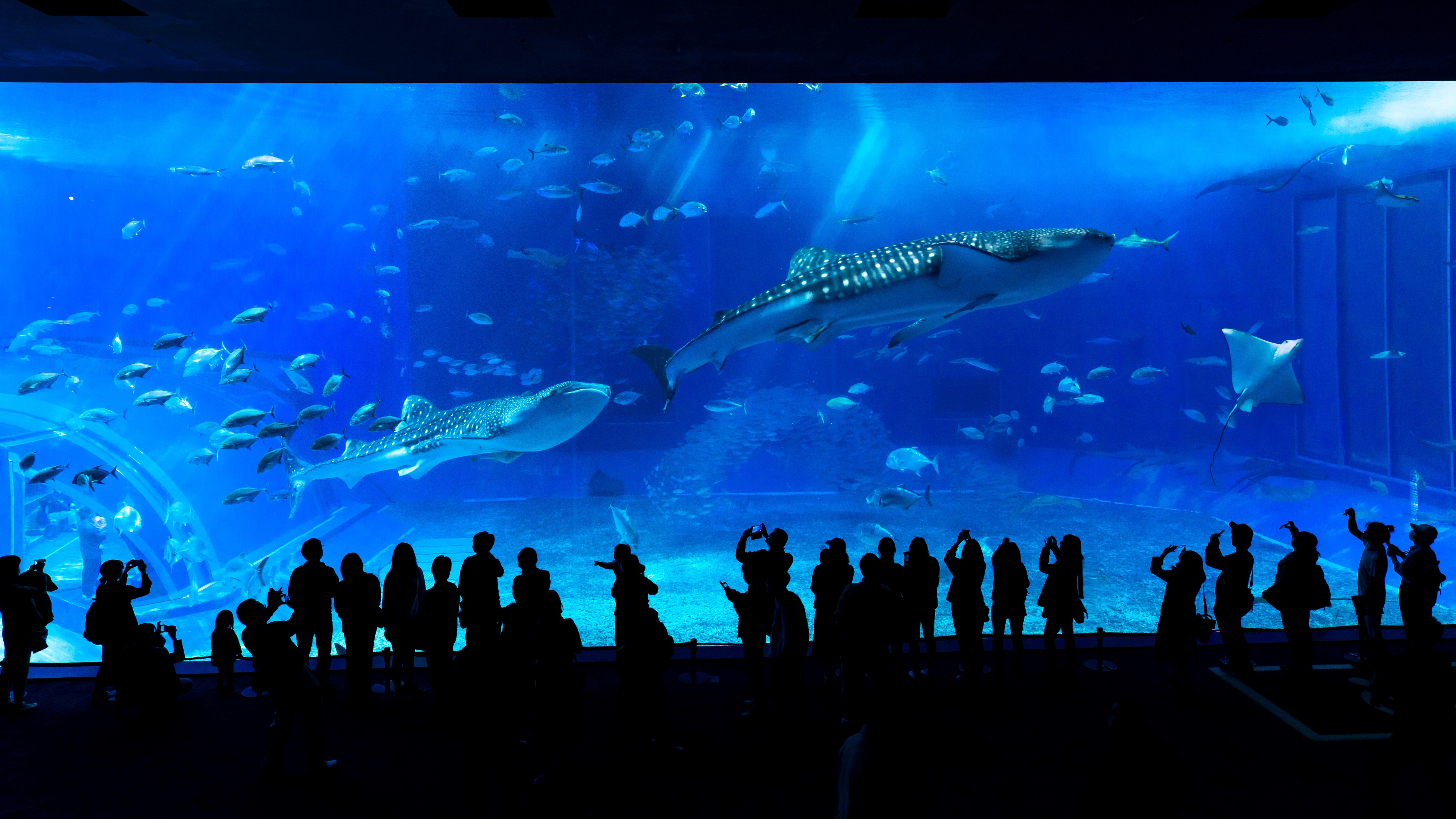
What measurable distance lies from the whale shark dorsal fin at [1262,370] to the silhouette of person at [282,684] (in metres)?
11.6

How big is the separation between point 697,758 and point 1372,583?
4.69 m

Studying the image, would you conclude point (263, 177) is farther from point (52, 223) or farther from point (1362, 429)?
point (1362, 429)

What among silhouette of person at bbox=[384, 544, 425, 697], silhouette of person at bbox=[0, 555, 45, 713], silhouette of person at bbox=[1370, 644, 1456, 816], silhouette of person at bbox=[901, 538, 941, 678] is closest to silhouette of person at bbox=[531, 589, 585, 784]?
silhouette of person at bbox=[384, 544, 425, 697]

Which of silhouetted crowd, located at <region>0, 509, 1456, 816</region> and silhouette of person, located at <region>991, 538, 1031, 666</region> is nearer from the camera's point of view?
silhouetted crowd, located at <region>0, 509, 1456, 816</region>

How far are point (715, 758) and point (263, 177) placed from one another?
4210 cm

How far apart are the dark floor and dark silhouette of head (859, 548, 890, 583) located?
76cm

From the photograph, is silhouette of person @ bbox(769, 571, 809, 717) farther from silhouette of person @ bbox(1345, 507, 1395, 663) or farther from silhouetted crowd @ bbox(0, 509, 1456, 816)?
silhouette of person @ bbox(1345, 507, 1395, 663)

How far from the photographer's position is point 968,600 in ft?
16.1

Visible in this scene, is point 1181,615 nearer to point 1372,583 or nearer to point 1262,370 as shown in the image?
point 1372,583

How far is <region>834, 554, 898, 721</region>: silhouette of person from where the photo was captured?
3.82 m

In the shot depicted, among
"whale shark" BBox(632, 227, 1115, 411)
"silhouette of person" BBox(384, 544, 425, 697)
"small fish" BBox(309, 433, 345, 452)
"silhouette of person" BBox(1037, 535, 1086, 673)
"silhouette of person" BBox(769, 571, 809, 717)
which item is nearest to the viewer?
"silhouette of person" BBox(769, 571, 809, 717)

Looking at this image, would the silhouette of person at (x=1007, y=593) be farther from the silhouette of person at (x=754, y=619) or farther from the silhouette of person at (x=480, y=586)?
the silhouette of person at (x=480, y=586)

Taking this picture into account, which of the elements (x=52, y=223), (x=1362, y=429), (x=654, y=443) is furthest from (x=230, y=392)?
(x=1362, y=429)
